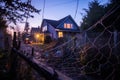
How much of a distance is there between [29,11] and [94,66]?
14.3 ft

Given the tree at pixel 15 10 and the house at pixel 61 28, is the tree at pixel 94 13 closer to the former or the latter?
the house at pixel 61 28

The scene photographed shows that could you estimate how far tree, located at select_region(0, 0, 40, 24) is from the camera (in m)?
6.79

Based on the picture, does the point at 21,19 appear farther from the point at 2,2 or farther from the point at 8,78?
the point at 8,78

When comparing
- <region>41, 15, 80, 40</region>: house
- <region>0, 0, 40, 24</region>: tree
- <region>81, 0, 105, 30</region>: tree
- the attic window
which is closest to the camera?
<region>0, 0, 40, 24</region>: tree

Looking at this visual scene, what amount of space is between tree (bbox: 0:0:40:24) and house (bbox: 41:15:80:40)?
50.7ft

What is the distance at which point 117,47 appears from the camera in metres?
5.71

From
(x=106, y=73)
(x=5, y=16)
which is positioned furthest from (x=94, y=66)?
(x=5, y=16)

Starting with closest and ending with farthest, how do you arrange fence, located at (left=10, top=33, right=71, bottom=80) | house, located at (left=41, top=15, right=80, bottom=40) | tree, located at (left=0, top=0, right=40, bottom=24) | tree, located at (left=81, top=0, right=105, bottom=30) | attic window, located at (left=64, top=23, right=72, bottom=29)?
1. fence, located at (left=10, top=33, right=71, bottom=80)
2. tree, located at (left=0, top=0, right=40, bottom=24)
3. tree, located at (left=81, top=0, right=105, bottom=30)
4. house, located at (left=41, top=15, right=80, bottom=40)
5. attic window, located at (left=64, top=23, right=72, bottom=29)

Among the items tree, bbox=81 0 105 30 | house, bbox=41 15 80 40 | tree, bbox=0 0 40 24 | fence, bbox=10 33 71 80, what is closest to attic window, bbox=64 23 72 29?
house, bbox=41 15 80 40

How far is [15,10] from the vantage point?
7191 mm

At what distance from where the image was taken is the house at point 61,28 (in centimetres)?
2361

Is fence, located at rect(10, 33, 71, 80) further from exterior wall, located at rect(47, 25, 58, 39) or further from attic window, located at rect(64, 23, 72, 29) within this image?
attic window, located at rect(64, 23, 72, 29)

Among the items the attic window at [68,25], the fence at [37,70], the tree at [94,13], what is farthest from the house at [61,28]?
the fence at [37,70]

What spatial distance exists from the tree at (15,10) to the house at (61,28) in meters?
15.5
